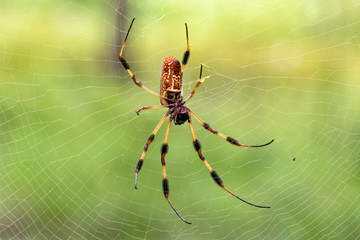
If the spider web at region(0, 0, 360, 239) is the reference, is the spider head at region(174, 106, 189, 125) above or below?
above

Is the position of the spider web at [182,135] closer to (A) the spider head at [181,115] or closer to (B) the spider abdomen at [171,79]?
(A) the spider head at [181,115]

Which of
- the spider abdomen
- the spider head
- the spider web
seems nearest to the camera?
the spider abdomen

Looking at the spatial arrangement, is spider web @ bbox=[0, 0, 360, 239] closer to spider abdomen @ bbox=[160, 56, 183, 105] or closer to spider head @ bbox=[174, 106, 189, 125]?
spider head @ bbox=[174, 106, 189, 125]

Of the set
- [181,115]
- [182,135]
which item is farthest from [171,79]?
[182,135]

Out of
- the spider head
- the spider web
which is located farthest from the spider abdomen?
the spider web

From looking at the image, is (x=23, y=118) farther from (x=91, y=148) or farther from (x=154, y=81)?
(x=154, y=81)
